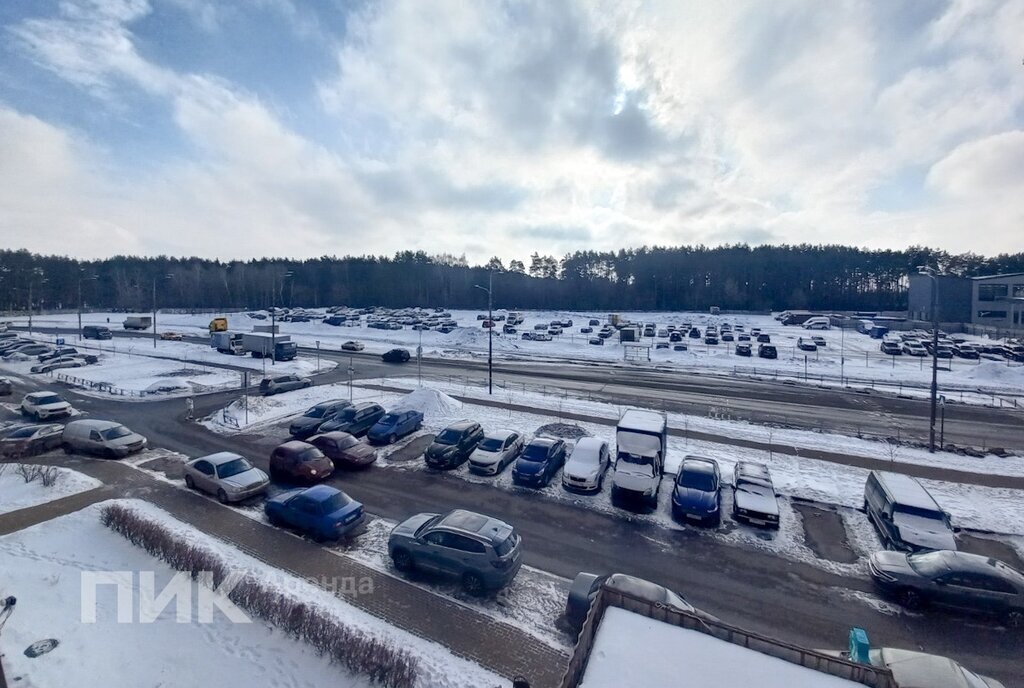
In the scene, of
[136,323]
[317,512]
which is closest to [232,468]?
[317,512]

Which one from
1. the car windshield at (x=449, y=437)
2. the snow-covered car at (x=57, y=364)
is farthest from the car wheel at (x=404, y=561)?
the snow-covered car at (x=57, y=364)

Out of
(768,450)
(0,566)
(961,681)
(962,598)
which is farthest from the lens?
(768,450)

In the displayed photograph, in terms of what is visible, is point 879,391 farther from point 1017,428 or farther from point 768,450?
point 768,450

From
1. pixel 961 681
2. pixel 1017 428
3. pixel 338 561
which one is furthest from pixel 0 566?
pixel 1017 428

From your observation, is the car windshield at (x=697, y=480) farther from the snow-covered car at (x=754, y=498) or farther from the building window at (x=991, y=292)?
the building window at (x=991, y=292)

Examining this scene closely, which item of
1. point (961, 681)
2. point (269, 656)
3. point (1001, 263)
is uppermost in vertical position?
point (1001, 263)

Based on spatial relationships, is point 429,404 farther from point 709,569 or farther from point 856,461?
point 856,461

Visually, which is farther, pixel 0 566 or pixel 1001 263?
pixel 1001 263
